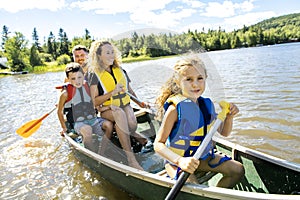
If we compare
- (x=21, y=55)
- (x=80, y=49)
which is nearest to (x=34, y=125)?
(x=80, y=49)

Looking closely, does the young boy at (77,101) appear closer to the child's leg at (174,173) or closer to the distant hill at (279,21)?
the child's leg at (174,173)

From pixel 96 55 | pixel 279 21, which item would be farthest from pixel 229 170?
pixel 279 21

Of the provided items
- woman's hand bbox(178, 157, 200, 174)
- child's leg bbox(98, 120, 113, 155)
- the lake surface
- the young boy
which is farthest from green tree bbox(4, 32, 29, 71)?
woman's hand bbox(178, 157, 200, 174)

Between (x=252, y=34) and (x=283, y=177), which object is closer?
(x=283, y=177)

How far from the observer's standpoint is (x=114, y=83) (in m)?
3.61

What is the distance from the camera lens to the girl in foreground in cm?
226

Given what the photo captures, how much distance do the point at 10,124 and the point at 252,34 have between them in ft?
275

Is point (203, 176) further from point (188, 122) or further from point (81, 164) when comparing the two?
point (81, 164)

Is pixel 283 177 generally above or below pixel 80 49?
below

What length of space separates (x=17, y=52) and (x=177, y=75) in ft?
160

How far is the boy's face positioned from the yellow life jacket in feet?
1.94

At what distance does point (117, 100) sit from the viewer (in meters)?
3.66

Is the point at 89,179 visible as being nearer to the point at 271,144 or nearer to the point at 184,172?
the point at 184,172

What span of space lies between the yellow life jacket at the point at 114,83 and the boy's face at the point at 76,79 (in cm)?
59
